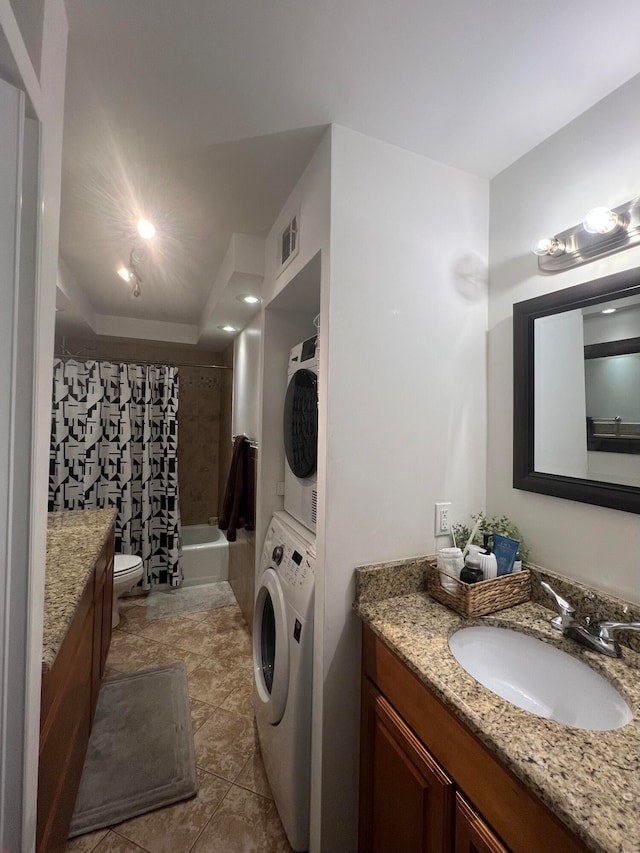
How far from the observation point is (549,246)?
1.16 m

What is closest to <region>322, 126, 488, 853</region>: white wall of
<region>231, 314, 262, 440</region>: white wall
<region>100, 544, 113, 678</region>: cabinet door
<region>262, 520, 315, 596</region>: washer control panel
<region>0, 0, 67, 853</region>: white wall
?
<region>262, 520, 315, 596</region>: washer control panel

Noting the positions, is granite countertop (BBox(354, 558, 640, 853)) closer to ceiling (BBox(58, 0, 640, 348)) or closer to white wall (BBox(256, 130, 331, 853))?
white wall (BBox(256, 130, 331, 853))

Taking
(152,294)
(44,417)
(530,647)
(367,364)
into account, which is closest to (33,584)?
(44,417)

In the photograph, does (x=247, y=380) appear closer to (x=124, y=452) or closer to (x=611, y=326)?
(x=124, y=452)

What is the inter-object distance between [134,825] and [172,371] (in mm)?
2889

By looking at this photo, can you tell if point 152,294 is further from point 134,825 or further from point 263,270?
point 134,825

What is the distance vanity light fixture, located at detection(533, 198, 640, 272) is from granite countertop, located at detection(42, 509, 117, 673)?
1781 millimetres

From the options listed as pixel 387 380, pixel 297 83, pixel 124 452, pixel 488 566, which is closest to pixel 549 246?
pixel 387 380

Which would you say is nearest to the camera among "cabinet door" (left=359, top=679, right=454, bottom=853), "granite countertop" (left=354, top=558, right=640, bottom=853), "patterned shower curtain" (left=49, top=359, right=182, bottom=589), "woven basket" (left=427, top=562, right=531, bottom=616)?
"granite countertop" (left=354, top=558, right=640, bottom=853)

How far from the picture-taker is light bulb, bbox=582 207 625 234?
3.27 feet

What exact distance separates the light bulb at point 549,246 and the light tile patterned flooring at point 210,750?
219 cm

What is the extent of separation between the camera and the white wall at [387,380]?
3.84ft

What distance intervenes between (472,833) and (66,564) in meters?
1.52

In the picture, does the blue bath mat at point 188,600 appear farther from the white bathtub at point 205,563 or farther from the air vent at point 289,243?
the air vent at point 289,243
